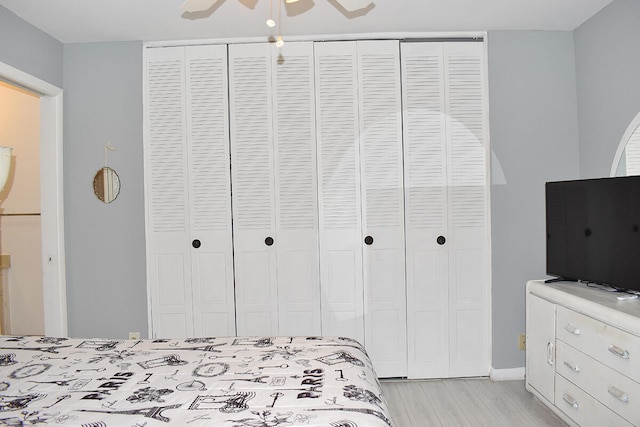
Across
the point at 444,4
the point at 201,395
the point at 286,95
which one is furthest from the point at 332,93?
the point at 201,395

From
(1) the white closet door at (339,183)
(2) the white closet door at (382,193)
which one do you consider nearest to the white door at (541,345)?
(2) the white closet door at (382,193)

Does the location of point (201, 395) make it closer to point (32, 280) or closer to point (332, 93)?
point (332, 93)

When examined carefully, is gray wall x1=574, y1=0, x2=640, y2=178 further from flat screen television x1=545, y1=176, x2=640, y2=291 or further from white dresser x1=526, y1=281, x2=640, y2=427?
white dresser x1=526, y1=281, x2=640, y2=427

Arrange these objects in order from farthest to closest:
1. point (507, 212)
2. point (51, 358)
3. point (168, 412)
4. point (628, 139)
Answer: point (507, 212)
point (628, 139)
point (51, 358)
point (168, 412)

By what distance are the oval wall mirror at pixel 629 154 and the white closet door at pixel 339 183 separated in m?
1.65

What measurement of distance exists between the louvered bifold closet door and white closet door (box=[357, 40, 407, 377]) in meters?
0.06

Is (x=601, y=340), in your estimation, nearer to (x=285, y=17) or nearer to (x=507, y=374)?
(x=507, y=374)

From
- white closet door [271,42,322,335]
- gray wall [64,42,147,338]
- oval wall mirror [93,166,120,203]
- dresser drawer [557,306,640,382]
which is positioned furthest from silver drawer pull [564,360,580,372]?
oval wall mirror [93,166,120,203]

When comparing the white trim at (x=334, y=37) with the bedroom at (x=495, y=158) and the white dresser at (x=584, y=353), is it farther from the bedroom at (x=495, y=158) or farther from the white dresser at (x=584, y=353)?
the white dresser at (x=584, y=353)

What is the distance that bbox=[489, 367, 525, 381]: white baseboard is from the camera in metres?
3.36

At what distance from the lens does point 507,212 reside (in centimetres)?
336

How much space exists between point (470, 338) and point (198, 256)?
6.81 feet

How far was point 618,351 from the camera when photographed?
214 centimetres

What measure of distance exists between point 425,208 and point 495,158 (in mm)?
619
